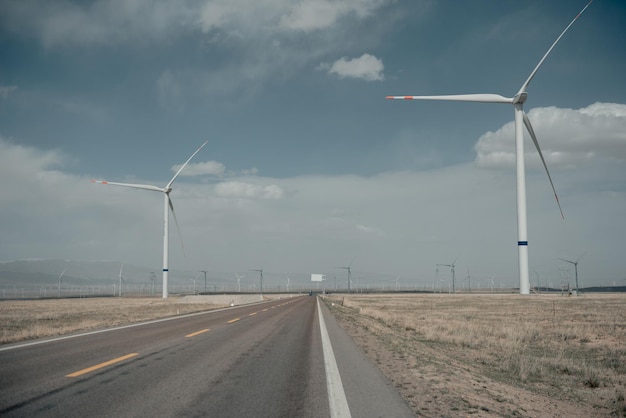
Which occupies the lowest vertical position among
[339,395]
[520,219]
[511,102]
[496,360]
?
[496,360]

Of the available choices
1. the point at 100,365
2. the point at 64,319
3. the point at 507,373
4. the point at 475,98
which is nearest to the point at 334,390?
the point at 100,365

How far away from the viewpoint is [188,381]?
25.6 ft

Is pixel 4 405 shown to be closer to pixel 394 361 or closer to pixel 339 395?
pixel 339 395

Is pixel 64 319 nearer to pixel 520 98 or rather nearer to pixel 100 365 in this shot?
pixel 100 365

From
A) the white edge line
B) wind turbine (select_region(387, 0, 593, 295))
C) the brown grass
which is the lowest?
the brown grass

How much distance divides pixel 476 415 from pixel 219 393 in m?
3.78

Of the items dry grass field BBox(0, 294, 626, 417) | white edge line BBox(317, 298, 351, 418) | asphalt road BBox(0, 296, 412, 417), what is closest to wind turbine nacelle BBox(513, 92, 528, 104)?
dry grass field BBox(0, 294, 626, 417)

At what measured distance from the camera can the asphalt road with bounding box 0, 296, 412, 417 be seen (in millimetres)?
6102

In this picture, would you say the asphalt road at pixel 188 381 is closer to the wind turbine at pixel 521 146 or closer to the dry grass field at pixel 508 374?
the dry grass field at pixel 508 374

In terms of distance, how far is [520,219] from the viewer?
146 feet

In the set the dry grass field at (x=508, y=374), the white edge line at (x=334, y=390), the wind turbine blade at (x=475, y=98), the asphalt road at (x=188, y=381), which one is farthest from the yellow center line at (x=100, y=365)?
the wind turbine blade at (x=475, y=98)

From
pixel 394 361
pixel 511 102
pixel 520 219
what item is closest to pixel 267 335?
pixel 394 361

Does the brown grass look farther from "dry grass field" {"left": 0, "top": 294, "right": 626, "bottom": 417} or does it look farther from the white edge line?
the white edge line

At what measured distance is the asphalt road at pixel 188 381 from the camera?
6102mm
